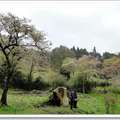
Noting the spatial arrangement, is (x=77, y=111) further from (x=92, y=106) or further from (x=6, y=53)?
(x=6, y=53)

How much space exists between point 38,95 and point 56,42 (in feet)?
2.22

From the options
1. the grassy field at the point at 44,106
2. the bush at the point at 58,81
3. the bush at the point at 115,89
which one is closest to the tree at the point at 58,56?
the bush at the point at 58,81

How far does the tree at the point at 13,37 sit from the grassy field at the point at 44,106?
110mm

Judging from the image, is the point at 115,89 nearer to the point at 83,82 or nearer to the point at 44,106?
the point at 83,82

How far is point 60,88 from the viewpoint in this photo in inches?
234

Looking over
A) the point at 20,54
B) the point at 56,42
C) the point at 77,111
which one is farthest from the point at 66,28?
the point at 77,111

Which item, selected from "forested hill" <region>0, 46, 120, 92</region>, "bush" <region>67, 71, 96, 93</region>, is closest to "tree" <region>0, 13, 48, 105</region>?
"forested hill" <region>0, 46, 120, 92</region>

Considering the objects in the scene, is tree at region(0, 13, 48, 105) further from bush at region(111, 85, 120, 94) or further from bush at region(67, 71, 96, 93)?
bush at region(111, 85, 120, 94)

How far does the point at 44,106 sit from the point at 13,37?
0.91 meters

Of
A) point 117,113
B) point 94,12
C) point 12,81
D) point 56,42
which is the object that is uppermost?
point 94,12

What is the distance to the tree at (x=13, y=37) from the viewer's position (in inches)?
233

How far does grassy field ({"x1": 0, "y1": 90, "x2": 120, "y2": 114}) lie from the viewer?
5895mm

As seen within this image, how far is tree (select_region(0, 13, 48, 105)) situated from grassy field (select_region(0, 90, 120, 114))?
0.36ft

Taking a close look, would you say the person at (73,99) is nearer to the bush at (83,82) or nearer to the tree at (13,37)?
the bush at (83,82)
